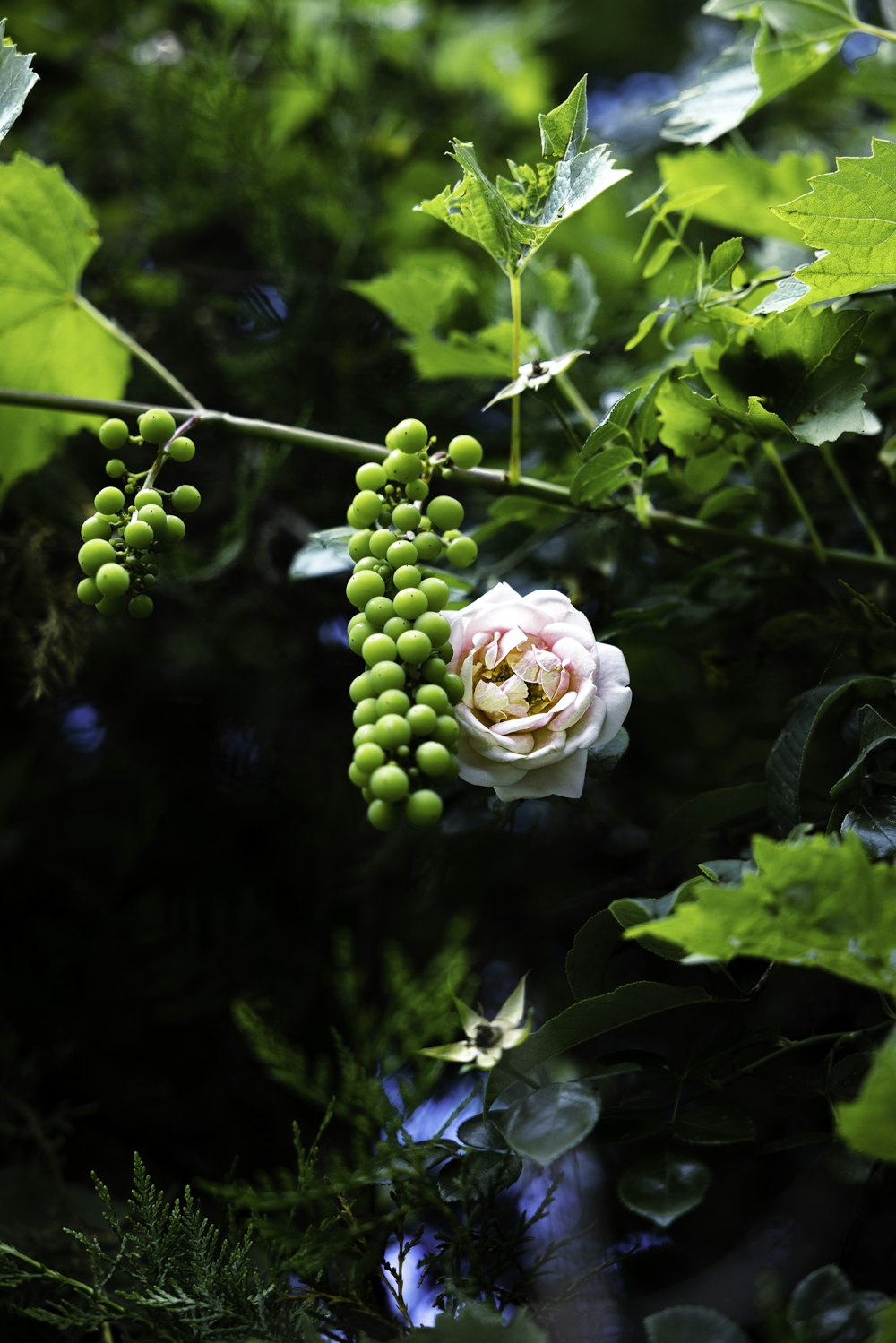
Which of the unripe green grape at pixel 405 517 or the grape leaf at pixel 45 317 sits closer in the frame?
the unripe green grape at pixel 405 517

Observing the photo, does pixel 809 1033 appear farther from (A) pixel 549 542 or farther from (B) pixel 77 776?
(B) pixel 77 776

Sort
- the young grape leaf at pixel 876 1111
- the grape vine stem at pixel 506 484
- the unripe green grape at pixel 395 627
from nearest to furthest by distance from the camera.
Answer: the young grape leaf at pixel 876 1111 < the unripe green grape at pixel 395 627 < the grape vine stem at pixel 506 484

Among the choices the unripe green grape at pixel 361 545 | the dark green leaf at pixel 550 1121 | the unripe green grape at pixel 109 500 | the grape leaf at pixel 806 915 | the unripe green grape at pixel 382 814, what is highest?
the unripe green grape at pixel 109 500

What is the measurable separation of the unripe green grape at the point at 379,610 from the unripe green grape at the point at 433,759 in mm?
67

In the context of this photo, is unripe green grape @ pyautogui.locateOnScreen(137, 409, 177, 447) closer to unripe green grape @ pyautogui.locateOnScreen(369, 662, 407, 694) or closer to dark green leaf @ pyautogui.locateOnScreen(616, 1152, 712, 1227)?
unripe green grape @ pyautogui.locateOnScreen(369, 662, 407, 694)

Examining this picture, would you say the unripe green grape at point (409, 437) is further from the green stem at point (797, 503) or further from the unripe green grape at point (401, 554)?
the green stem at point (797, 503)

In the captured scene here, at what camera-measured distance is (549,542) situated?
0.77m

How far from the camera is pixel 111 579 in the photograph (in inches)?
17.8

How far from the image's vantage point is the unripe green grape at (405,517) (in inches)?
18.2

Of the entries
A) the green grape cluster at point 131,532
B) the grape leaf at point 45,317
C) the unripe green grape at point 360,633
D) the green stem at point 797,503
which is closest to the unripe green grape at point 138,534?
the green grape cluster at point 131,532

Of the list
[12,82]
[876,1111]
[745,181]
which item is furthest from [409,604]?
[745,181]

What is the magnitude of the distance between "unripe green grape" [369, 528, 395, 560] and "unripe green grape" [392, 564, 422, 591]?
16 mm

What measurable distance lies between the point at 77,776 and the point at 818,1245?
0.69m

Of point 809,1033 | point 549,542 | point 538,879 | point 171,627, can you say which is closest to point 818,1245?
point 809,1033
